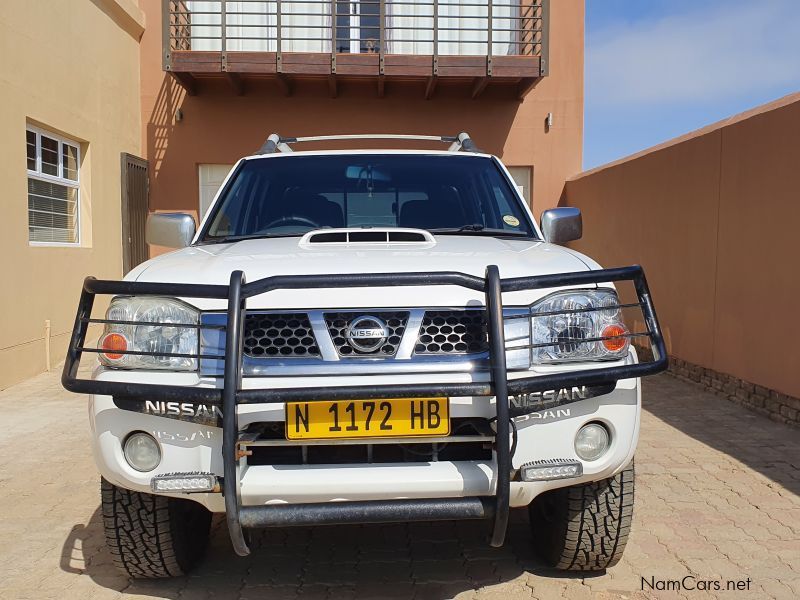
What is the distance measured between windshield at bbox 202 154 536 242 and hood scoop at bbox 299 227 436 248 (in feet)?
1.31

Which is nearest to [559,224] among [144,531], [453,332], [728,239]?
[453,332]

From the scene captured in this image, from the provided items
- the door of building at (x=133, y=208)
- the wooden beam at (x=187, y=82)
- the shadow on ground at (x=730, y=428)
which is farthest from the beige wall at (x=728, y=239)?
the door of building at (x=133, y=208)

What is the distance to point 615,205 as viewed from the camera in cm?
1005

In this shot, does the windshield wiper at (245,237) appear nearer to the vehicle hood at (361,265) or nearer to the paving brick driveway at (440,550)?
the vehicle hood at (361,265)

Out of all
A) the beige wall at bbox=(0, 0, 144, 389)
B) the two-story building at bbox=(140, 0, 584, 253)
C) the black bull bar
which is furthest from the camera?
the two-story building at bbox=(140, 0, 584, 253)

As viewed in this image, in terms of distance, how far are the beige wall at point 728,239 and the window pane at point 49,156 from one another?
6954 mm

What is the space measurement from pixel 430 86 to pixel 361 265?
950 centimetres

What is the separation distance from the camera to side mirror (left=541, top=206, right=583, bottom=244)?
3.79 meters

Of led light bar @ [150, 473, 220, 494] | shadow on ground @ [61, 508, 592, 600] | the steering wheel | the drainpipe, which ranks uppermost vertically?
the steering wheel

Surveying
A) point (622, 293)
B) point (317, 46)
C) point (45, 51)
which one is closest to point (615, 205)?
point (622, 293)

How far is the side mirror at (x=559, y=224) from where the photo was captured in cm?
379

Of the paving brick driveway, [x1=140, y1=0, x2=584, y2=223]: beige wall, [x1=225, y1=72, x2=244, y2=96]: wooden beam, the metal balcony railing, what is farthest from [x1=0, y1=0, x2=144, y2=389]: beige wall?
the paving brick driveway

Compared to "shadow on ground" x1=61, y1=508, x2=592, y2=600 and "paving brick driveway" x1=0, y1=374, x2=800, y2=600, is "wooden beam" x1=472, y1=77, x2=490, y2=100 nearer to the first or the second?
"paving brick driveway" x1=0, y1=374, x2=800, y2=600

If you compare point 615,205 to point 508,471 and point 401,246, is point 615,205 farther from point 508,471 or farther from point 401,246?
point 508,471
